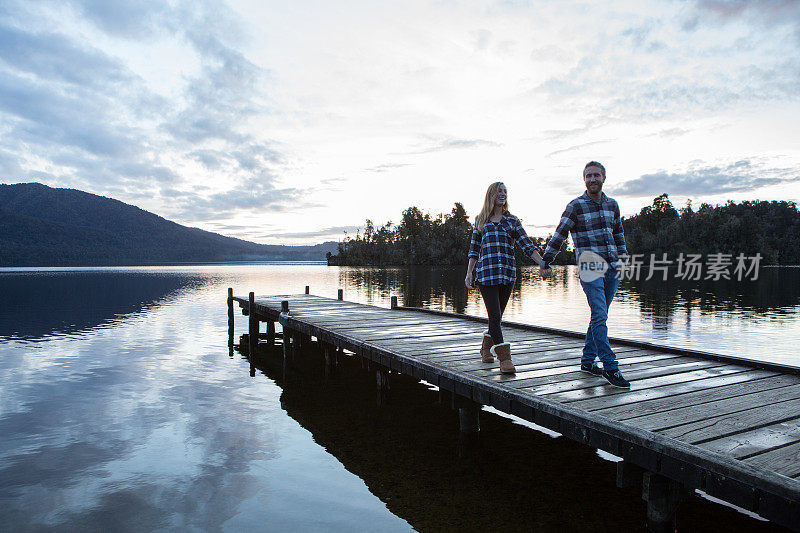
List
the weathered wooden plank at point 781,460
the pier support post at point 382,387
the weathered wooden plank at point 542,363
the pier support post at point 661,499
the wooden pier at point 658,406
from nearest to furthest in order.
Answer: the weathered wooden plank at point 781,460, the wooden pier at point 658,406, the pier support post at point 661,499, the weathered wooden plank at point 542,363, the pier support post at point 382,387

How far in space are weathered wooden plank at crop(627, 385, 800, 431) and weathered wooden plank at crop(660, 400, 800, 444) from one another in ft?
0.14

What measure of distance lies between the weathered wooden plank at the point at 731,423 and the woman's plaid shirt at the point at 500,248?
7.85 feet

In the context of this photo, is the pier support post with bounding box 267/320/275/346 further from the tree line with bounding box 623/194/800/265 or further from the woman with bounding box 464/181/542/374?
the tree line with bounding box 623/194/800/265

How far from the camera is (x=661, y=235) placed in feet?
413

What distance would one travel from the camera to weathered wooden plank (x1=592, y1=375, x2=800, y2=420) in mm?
5254

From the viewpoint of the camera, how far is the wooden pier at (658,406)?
3.93 m

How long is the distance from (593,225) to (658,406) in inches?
84.3

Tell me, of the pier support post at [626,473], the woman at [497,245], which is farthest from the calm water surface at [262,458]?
the woman at [497,245]

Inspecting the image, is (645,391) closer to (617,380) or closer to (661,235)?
(617,380)

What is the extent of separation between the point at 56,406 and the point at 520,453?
10.9 meters

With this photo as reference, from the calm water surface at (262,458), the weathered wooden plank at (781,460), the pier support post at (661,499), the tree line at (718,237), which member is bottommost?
the calm water surface at (262,458)

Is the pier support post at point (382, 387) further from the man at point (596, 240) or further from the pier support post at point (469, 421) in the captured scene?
the man at point (596, 240)

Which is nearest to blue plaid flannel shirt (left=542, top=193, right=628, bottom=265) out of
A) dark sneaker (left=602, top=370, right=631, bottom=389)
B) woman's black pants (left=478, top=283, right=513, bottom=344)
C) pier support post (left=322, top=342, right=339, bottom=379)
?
woman's black pants (left=478, top=283, right=513, bottom=344)

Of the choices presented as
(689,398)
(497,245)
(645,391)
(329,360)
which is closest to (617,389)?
(645,391)
